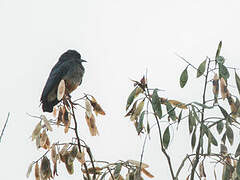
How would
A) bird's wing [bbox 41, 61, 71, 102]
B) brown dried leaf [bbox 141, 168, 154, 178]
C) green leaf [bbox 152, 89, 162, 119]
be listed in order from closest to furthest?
green leaf [bbox 152, 89, 162, 119] → brown dried leaf [bbox 141, 168, 154, 178] → bird's wing [bbox 41, 61, 71, 102]

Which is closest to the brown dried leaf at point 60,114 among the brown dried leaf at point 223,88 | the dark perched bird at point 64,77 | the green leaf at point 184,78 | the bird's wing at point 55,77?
the green leaf at point 184,78

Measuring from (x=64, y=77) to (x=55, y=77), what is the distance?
0.13 metres

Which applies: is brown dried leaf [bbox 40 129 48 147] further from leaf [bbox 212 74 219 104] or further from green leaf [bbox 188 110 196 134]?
leaf [bbox 212 74 219 104]

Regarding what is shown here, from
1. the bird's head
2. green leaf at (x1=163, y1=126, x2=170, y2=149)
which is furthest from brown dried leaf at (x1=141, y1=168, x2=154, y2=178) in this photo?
the bird's head

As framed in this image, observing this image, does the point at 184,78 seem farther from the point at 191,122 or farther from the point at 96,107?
the point at 96,107

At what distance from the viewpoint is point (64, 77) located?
5.70 meters

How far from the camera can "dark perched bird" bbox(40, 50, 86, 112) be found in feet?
17.5

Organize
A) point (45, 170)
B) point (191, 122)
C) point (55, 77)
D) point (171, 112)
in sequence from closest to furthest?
point (191, 122) < point (171, 112) < point (45, 170) < point (55, 77)

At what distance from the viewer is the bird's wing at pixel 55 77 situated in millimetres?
5316

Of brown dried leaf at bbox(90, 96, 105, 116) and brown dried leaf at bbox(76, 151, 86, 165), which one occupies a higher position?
brown dried leaf at bbox(90, 96, 105, 116)

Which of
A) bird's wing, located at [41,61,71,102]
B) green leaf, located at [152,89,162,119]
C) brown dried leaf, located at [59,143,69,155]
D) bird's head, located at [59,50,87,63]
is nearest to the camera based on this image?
green leaf, located at [152,89,162,119]

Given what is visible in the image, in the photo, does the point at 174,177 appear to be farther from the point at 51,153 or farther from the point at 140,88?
the point at 51,153

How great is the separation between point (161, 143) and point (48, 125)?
78cm

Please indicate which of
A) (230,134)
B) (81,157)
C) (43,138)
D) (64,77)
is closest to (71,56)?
(64,77)
